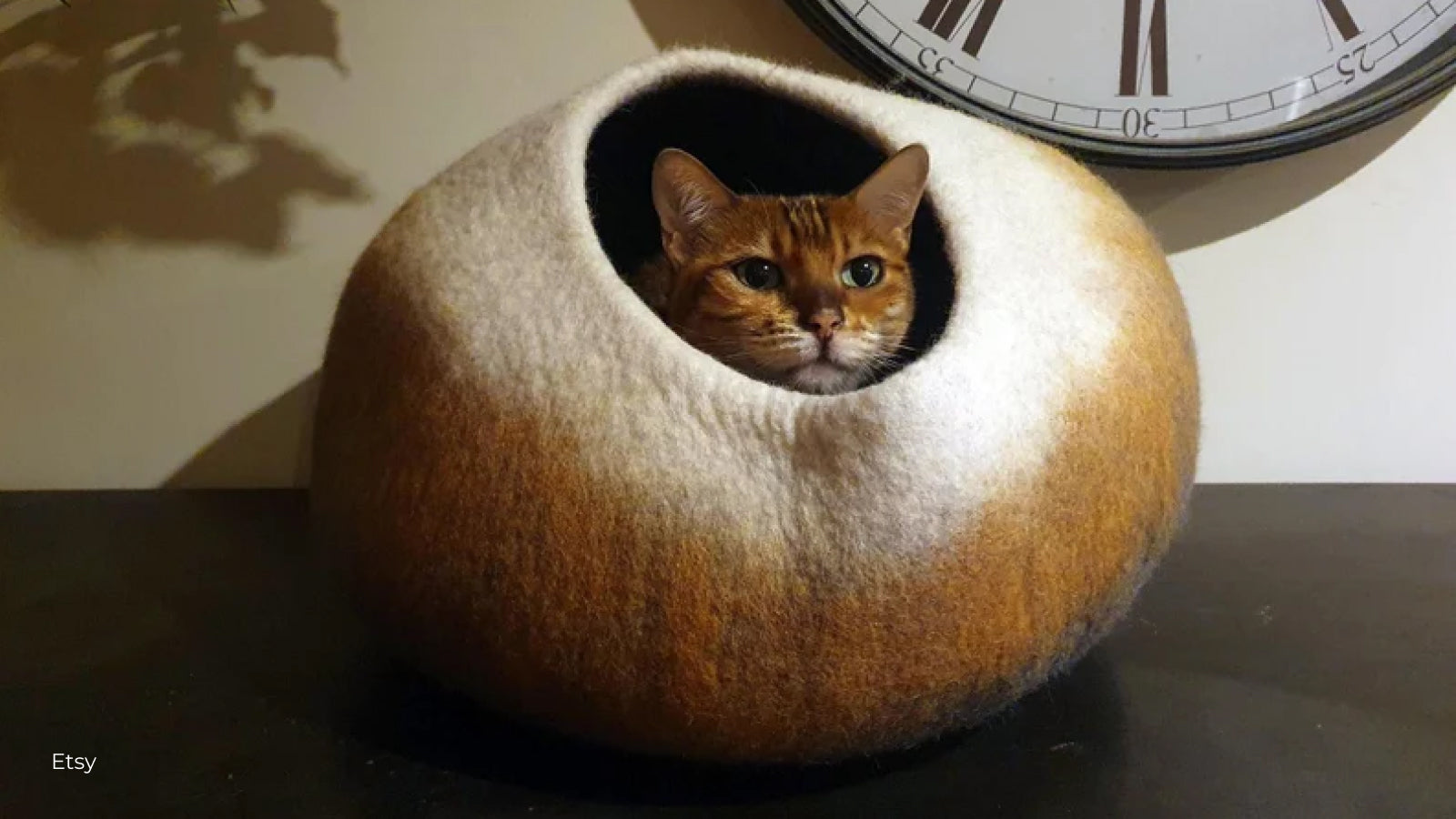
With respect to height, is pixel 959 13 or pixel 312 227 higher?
pixel 959 13

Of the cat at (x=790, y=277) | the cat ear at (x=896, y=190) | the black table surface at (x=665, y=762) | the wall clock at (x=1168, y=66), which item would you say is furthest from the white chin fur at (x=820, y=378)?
the wall clock at (x=1168, y=66)

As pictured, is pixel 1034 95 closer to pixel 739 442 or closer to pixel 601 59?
pixel 601 59

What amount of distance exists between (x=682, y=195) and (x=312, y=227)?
0.48 meters

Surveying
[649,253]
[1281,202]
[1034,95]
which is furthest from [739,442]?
[1281,202]

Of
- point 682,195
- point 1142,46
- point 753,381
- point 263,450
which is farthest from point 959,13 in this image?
point 263,450

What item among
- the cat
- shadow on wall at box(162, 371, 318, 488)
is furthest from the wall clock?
shadow on wall at box(162, 371, 318, 488)

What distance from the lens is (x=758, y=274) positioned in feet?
2.34

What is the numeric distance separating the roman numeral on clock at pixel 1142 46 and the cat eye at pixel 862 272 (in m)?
0.38

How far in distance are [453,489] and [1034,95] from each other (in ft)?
2.21

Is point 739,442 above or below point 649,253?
below

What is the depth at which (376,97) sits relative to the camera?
3.24 feet

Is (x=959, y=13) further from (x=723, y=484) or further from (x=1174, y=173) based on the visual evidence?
(x=723, y=484)

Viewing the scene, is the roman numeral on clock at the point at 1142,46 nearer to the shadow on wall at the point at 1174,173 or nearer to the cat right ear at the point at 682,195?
the shadow on wall at the point at 1174,173

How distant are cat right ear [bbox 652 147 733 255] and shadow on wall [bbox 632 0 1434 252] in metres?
0.32
